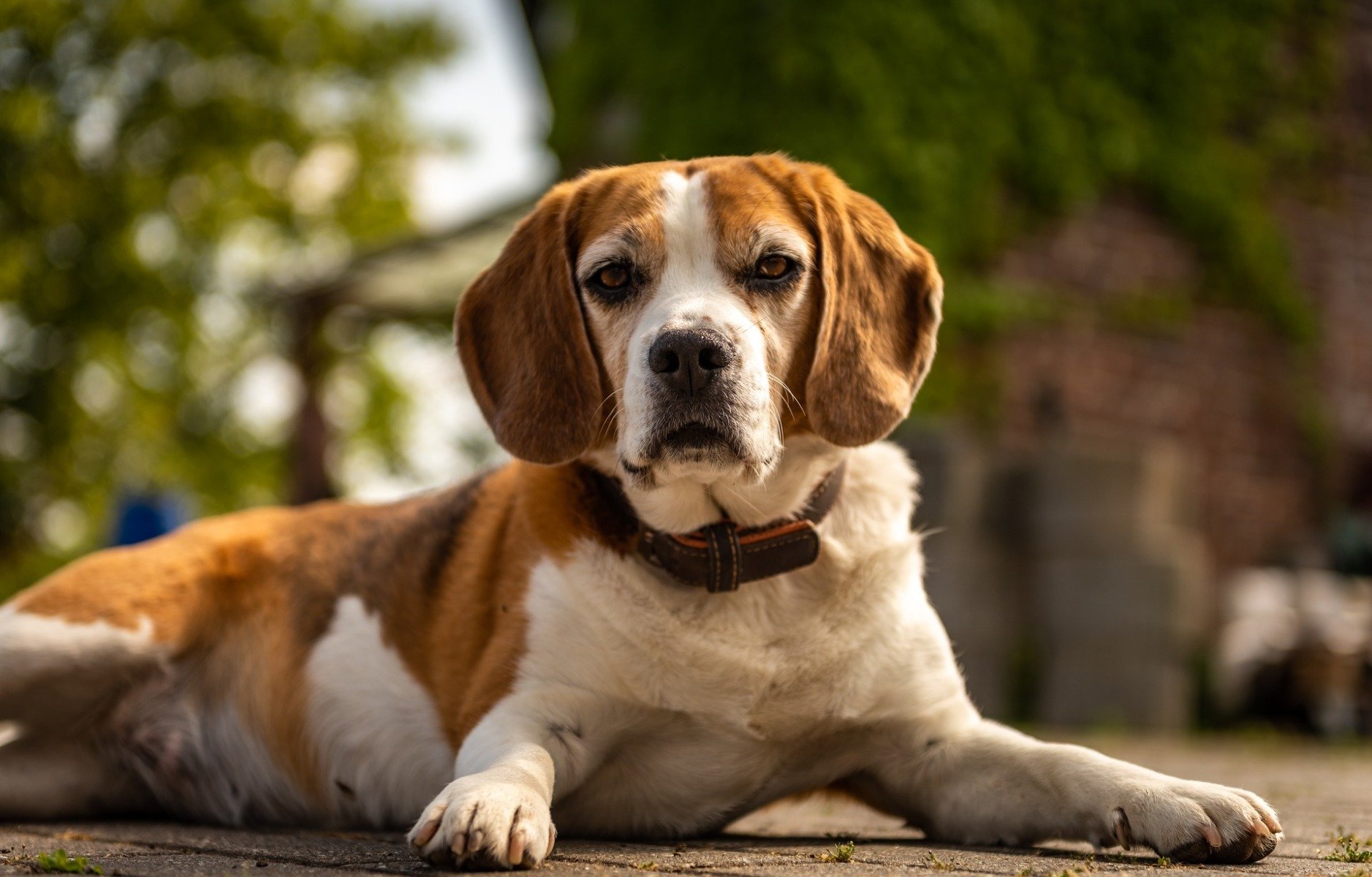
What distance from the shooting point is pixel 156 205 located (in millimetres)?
23078

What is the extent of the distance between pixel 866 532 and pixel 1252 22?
9729 millimetres

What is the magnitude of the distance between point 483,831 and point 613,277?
1.32 metres

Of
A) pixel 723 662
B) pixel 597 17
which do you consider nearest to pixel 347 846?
pixel 723 662

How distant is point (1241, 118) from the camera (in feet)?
38.0

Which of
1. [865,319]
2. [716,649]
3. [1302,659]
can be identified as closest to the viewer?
[716,649]

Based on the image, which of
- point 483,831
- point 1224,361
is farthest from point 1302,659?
point 483,831

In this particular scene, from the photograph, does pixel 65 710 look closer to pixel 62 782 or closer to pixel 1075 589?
pixel 62 782

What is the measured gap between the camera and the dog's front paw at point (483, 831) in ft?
8.29

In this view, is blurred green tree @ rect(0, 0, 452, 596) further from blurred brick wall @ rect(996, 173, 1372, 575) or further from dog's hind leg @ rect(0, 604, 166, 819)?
dog's hind leg @ rect(0, 604, 166, 819)

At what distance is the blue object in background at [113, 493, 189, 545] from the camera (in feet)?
26.8

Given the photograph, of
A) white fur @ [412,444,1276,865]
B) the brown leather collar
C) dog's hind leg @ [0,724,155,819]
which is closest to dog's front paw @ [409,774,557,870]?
white fur @ [412,444,1276,865]

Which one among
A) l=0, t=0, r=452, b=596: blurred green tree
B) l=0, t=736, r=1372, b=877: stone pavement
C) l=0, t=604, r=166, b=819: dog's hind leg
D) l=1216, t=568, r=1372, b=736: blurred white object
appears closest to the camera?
l=0, t=736, r=1372, b=877: stone pavement

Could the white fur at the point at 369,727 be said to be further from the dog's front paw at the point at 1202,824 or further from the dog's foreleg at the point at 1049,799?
the dog's front paw at the point at 1202,824

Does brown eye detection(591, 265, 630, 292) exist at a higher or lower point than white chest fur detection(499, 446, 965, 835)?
higher
